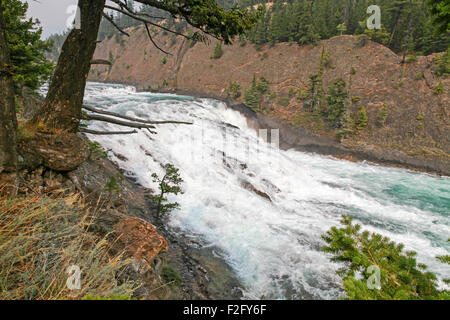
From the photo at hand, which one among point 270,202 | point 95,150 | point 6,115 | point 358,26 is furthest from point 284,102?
point 6,115

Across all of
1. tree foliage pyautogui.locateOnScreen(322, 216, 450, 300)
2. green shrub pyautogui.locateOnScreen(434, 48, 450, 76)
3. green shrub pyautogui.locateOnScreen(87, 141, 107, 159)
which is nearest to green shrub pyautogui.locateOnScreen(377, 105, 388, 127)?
green shrub pyautogui.locateOnScreen(434, 48, 450, 76)

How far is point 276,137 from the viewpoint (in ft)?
91.7

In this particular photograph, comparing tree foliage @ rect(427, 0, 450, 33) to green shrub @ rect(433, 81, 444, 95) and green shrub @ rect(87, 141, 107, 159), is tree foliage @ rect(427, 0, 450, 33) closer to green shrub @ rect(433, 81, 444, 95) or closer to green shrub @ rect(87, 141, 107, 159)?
green shrub @ rect(87, 141, 107, 159)

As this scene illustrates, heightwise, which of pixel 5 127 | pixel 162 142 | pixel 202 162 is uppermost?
pixel 5 127

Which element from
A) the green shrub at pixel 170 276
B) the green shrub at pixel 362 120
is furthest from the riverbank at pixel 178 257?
the green shrub at pixel 362 120

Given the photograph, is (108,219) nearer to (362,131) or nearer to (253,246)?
(253,246)

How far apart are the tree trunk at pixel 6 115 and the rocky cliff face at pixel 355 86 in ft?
86.4

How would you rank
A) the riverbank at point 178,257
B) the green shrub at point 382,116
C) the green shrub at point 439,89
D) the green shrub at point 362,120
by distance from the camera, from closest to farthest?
1. the riverbank at point 178,257
2. the green shrub at point 439,89
3. the green shrub at point 382,116
4. the green shrub at point 362,120

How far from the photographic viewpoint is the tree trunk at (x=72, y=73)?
2977 millimetres

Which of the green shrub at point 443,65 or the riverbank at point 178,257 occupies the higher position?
the green shrub at point 443,65

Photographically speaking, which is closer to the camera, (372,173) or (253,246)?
(253,246)

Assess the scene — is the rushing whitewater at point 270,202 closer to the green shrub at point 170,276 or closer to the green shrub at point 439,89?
the green shrub at point 170,276
